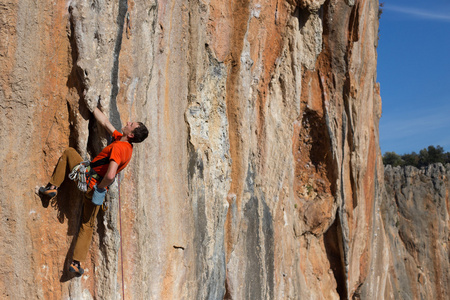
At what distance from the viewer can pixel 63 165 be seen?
494 cm

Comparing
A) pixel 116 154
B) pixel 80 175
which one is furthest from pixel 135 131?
pixel 80 175

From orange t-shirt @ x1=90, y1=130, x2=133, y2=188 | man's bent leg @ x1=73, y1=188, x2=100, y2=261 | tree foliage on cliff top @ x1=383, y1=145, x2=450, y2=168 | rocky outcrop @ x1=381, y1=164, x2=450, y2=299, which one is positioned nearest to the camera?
orange t-shirt @ x1=90, y1=130, x2=133, y2=188

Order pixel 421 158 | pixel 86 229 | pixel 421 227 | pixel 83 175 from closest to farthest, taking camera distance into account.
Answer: pixel 83 175
pixel 86 229
pixel 421 227
pixel 421 158

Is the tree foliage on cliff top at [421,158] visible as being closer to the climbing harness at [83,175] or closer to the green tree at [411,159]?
the green tree at [411,159]

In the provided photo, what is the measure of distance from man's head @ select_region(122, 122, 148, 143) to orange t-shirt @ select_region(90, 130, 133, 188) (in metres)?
0.09

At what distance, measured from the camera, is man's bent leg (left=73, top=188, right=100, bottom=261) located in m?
5.00

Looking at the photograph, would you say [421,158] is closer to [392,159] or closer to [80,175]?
[392,159]

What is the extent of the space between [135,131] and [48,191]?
1.03 meters

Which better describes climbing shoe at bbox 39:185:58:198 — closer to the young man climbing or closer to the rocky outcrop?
the young man climbing

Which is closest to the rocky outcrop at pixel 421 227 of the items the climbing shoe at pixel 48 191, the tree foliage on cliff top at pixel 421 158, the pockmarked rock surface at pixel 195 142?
the pockmarked rock surface at pixel 195 142

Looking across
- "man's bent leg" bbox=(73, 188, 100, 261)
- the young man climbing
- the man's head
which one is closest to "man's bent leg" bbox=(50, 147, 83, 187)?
the young man climbing

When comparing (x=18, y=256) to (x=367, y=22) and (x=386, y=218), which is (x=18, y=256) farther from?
(x=386, y=218)

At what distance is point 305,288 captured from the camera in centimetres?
938

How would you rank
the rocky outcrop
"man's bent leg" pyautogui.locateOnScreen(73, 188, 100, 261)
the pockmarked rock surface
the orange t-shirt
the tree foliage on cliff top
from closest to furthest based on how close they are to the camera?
the orange t-shirt < the pockmarked rock surface < "man's bent leg" pyautogui.locateOnScreen(73, 188, 100, 261) < the rocky outcrop < the tree foliage on cliff top
